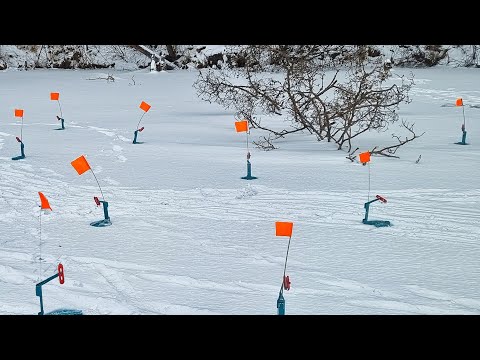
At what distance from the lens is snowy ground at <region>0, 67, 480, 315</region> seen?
3.21m

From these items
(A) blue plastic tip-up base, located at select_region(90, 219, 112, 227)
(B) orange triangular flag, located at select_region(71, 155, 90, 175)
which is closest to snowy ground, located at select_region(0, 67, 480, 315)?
(A) blue plastic tip-up base, located at select_region(90, 219, 112, 227)

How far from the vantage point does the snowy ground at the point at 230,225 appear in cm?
321

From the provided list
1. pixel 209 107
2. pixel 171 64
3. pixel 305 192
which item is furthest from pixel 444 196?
pixel 171 64

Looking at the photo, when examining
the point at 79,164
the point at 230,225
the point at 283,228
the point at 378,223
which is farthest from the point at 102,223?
the point at 283,228

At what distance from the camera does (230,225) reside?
4.58 metres

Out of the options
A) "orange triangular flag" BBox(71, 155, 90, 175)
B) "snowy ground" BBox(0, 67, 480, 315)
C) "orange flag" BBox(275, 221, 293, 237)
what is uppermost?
"orange triangular flag" BBox(71, 155, 90, 175)

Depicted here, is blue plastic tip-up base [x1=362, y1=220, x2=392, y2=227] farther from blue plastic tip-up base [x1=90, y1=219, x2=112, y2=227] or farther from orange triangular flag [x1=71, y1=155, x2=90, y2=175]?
orange triangular flag [x1=71, y1=155, x2=90, y2=175]

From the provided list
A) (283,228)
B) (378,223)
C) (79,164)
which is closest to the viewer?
(283,228)

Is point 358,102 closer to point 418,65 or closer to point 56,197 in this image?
point 56,197

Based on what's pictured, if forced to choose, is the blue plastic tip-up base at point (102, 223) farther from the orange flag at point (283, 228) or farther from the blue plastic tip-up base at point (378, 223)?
the orange flag at point (283, 228)

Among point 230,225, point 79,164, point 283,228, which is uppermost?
point 79,164

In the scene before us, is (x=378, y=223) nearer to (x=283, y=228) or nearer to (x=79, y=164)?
(x=283, y=228)

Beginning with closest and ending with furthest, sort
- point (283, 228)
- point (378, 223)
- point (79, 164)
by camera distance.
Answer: point (283, 228)
point (79, 164)
point (378, 223)

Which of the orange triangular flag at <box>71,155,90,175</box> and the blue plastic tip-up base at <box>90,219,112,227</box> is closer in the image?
the orange triangular flag at <box>71,155,90,175</box>
